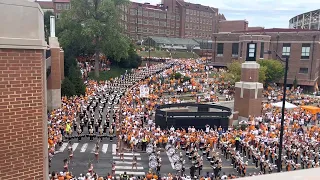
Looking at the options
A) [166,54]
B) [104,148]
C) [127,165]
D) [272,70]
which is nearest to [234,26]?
[166,54]

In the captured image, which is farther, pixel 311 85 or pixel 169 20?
pixel 169 20

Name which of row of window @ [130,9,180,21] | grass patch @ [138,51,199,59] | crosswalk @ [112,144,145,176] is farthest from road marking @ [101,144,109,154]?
row of window @ [130,9,180,21]

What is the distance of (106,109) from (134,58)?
2548 centimetres

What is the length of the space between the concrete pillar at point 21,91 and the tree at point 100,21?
37537mm

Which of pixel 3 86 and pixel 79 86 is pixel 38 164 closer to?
pixel 3 86

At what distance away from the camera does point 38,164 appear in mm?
6750

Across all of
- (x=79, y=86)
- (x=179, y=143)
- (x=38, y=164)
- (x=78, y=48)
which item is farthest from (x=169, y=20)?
(x=38, y=164)

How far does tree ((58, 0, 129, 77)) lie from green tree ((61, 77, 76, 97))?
1126 cm

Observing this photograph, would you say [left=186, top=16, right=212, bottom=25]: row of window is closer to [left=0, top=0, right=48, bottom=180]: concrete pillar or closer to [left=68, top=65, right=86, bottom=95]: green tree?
[left=68, top=65, right=86, bottom=95]: green tree

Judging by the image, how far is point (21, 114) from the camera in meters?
6.41

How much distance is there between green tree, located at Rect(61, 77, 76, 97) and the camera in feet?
110

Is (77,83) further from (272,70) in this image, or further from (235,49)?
(235,49)

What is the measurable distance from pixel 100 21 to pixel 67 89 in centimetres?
1511

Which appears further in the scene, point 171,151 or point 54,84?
point 54,84
